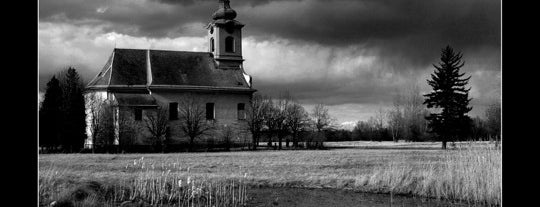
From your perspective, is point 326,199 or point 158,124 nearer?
point 326,199

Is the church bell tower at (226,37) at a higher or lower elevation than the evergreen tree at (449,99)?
higher

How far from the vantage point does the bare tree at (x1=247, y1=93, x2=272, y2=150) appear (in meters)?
55.0

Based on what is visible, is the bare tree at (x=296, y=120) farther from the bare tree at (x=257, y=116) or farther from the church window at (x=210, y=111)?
the church window at (x=210, y=111)

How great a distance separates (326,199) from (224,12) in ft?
160

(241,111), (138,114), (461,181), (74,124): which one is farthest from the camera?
(241,111)

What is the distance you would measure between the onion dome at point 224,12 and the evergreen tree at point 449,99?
75.0 ft

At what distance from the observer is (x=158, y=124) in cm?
4866

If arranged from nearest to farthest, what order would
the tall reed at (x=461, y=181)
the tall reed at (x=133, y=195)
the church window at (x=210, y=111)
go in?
the tall reed at (x=133, y=195)
the tall reed at (x=461, y=181)
the church window at (x=210, y=111)

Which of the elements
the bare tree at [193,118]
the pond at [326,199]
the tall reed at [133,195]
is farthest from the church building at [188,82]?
the tall reed at [133,195]

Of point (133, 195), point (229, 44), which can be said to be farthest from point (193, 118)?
point (133, 195)

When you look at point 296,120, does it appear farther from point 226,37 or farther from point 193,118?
point 226,37

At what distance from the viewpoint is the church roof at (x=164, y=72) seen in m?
55.3

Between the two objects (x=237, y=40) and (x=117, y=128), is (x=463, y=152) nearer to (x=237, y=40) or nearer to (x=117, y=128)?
(x=117, y=128)
